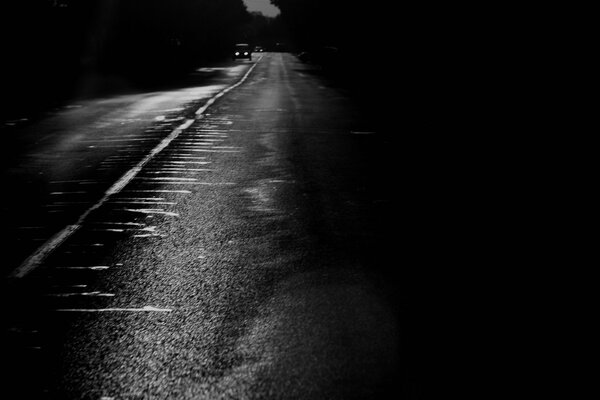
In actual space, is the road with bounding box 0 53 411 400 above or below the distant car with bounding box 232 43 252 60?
above

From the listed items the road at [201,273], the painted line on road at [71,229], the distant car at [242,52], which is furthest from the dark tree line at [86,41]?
the road at [201,273]

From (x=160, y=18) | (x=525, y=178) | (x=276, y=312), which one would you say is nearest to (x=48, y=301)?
(x=276, y=312)

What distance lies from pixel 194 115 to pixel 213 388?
17874 millimetres

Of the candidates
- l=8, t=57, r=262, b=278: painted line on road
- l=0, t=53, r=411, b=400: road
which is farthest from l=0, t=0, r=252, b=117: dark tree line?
l=0, t=53, r=411, b=400: road

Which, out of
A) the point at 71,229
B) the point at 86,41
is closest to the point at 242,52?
the point at 86,41

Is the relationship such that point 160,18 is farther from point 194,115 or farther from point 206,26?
point 194,115

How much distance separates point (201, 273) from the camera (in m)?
6.77

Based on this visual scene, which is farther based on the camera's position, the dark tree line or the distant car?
the distant car

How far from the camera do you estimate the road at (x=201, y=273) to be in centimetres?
470

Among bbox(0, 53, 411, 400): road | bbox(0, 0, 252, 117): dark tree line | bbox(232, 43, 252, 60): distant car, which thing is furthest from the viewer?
bbox(232, 43, 252, 60): distant car

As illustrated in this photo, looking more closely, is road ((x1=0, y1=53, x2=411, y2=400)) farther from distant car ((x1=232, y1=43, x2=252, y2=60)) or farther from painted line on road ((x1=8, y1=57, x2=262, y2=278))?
distant car ((x1=232, y1=43, x2=252, y2=60))

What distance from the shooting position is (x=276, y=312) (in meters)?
5.76

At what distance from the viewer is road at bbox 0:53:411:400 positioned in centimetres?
470

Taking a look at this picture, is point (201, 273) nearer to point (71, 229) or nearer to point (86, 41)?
point (71, 229)
